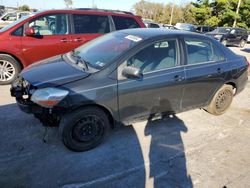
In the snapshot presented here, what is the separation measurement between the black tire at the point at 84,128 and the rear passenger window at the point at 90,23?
3551 mm

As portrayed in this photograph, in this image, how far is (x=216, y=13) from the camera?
3494 centimetres

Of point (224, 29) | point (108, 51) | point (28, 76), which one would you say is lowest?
point (224, 29)

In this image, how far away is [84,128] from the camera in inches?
132

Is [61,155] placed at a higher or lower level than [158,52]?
lower

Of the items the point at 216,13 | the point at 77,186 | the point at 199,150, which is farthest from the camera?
the point at 216,13

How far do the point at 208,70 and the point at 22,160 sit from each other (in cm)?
322

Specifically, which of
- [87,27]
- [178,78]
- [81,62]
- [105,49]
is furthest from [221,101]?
[87,27]

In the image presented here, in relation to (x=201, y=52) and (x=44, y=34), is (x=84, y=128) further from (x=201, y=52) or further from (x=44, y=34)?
(x=44, y=34)

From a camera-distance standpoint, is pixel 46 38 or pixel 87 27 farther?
pixel 87 27

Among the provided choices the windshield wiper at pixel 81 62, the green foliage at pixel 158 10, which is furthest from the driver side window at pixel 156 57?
the green foliage at pixel 158 10

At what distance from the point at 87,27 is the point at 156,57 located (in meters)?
3.28

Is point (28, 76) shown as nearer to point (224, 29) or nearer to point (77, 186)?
point (77, 186)

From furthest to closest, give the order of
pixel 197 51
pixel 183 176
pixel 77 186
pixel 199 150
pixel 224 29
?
pixel 224 29 < pixel 197 51 < pixel 199 150 < pixel 183 176 < pixel 77 186

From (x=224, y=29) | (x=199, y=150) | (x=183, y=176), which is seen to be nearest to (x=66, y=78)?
(x=183, y=176)
